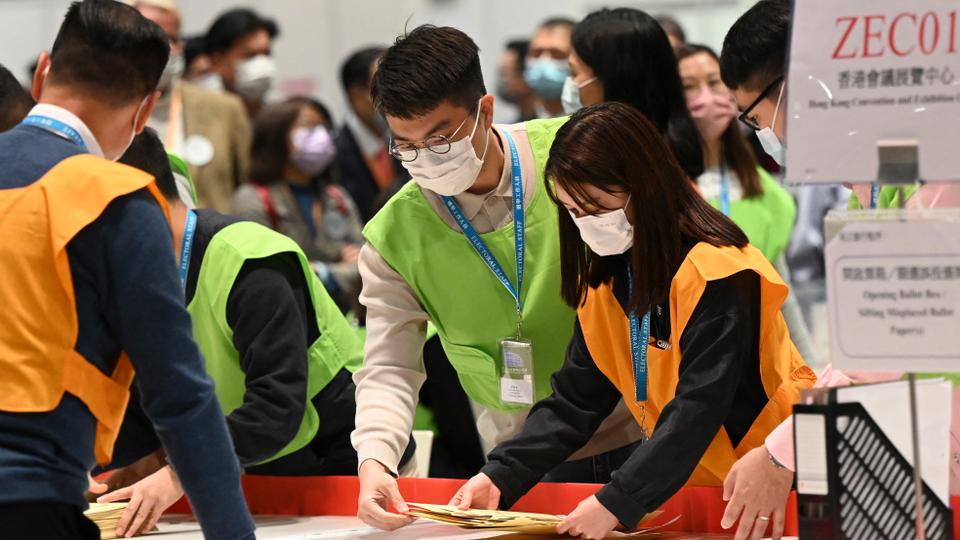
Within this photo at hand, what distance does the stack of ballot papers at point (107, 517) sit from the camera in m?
2.70

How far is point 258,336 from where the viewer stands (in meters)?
2.94

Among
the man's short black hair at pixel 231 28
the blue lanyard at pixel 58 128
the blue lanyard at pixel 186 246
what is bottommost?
the blue lanyard at pixel 186 246

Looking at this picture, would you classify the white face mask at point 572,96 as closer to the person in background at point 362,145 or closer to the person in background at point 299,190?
the person in background at point 299,190

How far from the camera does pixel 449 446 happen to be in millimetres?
4734

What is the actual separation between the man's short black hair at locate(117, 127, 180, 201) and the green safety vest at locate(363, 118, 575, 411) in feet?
1.39

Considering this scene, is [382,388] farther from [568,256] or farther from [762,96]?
[762,96]

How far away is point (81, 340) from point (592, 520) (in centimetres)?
87

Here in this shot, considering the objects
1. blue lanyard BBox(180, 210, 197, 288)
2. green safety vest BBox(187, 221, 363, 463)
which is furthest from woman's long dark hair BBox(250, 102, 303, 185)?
blue lanyard BBox(180, 210, 197, 288)

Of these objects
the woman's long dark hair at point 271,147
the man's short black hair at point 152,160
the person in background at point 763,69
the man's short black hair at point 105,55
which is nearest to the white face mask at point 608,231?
the person in background at point 763,69

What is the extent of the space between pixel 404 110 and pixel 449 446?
209 centimetres

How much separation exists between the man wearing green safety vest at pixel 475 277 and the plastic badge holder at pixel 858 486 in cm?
99

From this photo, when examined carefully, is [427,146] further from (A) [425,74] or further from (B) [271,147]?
(B) [271,147]

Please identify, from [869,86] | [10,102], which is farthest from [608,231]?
[10,102]

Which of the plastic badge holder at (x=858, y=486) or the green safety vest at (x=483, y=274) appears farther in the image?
the green safety vest at (x=483, y=274)
